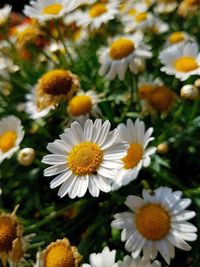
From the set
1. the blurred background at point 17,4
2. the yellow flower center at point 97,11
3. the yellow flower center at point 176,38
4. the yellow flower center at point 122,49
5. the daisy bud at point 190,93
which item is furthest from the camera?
the blurred background at point 17,4

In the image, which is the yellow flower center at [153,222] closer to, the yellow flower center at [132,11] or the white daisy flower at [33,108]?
the white daisy flower at [33,108]

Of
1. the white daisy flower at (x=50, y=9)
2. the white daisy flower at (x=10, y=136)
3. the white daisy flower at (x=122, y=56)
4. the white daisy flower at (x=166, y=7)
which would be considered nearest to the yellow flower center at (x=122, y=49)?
the white daisy flower at (x=122, y=56)

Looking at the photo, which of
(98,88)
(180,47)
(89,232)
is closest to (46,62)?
(98,88)

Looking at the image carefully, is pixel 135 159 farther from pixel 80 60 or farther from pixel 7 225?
pixel 80 60

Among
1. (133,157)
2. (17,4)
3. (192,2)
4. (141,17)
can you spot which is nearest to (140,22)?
(141,17)

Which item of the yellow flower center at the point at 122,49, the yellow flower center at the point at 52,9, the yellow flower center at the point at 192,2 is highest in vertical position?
the yellow flower center at the point at 52,9

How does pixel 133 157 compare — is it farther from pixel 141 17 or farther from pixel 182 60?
pixel 141 17

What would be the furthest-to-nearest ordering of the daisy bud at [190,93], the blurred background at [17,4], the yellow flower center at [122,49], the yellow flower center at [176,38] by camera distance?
1. the blurred background at [17,4]
2. the yellow flower center at [176,38]
3. the yellow flower center at [122,49]
4. the daisy bud at [190,93]
